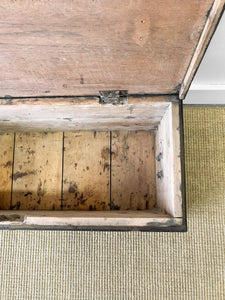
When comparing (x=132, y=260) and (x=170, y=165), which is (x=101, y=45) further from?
(x=132, y=260)

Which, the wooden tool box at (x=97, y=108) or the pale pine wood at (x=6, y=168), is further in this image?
the pale pine wood at (x=6, y=168)

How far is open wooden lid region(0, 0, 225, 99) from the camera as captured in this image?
15.8 inches

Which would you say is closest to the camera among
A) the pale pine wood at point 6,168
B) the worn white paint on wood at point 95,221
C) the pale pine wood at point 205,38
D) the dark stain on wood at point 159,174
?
the pale pine wood at point 205,38

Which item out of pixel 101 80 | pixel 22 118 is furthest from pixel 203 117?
pixel 22 118

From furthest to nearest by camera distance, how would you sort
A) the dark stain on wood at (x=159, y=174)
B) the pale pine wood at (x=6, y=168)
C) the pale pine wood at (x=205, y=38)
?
the pale pine wood at (x=6, y=168) < the dark stain on wood at (x=159, y=174) < the pale pine wood at (x=205, y=38)

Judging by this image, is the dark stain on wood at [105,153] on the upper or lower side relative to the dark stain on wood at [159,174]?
upper

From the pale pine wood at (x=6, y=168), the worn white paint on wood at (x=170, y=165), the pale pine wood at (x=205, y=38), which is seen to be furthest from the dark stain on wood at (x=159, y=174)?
the pale pine wood at (x=6, y=168)

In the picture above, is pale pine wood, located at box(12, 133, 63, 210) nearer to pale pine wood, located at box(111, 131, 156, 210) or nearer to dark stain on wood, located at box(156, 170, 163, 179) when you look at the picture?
pale pine wood, located at box(111, 131, 156, 210)

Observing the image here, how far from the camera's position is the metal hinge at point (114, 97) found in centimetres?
63

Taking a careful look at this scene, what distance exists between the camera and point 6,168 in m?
0.86

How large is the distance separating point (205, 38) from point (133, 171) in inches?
18.7

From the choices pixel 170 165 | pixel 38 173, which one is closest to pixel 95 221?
pixel 170 165

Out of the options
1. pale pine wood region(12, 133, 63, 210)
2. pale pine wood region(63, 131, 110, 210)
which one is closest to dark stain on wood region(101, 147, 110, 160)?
pale pine wood region(63, 131, 110, 210)

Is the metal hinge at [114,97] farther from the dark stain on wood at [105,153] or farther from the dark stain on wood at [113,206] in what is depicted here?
the dark stain on wood at [113,206]
